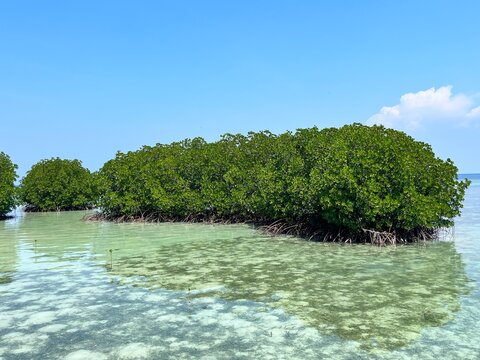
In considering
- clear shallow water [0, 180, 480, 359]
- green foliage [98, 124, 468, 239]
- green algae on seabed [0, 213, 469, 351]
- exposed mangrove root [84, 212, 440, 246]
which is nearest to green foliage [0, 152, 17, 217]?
green foliage [98, 124, 468, 239]

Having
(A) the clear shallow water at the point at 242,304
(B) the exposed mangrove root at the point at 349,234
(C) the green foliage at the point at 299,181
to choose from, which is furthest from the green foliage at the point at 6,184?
(B) the exposed mangrove root at the point at 349,234

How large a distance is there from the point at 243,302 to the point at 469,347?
11.0 ft

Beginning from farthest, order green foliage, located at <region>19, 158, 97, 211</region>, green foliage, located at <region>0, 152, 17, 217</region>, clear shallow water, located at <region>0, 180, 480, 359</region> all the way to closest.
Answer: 1. green foliage, located at <region>19, 158, 97, 211</region>
2. green foliage, located at <region>0, 152, 17, 217</region>
3. clear shallow water, located at <region>0, 180, 480, 359</region>

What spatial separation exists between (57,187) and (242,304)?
106 feet

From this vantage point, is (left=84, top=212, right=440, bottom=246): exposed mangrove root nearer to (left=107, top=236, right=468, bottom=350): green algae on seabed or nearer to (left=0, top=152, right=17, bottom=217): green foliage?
(left=107, top=236, right=468, bottom=350): green algae on seabed

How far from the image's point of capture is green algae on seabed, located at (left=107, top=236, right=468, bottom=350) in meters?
5.98

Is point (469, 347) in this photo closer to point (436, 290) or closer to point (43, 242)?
point (436, 290)

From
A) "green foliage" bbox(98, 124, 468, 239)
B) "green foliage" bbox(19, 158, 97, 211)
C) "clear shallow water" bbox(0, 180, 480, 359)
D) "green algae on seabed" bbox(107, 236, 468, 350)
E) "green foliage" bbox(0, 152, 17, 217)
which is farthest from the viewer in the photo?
"green foliage" bbox(19, 158, 97, 211)

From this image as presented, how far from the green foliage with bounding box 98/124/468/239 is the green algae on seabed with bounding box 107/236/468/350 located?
1356 mm

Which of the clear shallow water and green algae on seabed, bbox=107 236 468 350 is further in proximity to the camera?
green algae on seabed, bbox=107 236 468 350

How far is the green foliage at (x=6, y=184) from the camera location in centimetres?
2783

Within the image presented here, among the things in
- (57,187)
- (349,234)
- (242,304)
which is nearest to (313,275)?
Result: (242,304)

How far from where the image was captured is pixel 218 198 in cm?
2225

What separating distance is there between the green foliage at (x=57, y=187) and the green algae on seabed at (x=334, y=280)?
25525 millimetres
